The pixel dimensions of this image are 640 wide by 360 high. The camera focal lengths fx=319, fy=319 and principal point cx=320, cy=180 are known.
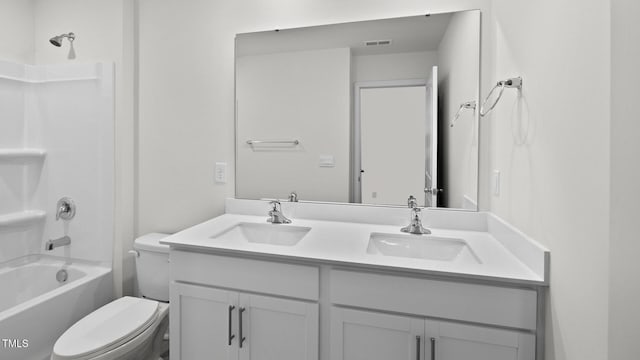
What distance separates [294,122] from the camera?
1.84 m

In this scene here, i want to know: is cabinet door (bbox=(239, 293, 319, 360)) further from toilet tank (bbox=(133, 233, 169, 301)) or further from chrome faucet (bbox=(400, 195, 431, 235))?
toilet tank (bbox=(133, 233, 169, 301))

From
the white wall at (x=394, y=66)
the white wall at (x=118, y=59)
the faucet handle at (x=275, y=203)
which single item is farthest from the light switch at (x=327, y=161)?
the white wall at (x=118, y=59)

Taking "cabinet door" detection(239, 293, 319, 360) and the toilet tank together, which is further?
the toilet tank

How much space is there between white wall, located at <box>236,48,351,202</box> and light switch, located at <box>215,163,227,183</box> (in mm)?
91

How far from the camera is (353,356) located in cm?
119

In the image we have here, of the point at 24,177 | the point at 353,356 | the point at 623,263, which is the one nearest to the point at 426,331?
the point at 353,356

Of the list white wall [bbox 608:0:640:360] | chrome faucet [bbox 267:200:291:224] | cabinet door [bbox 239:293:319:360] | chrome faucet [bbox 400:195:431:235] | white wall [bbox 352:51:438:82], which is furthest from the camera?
chrome faucet [bbox 267:200:291:224]

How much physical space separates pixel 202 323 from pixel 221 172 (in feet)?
2.95

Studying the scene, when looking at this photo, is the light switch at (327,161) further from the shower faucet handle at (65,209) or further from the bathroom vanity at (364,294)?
the shower faucet handle at (65,209)

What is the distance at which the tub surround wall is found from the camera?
6.86ft

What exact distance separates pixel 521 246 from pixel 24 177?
9.82 feet

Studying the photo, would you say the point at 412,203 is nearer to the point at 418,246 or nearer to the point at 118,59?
the point at 418,246

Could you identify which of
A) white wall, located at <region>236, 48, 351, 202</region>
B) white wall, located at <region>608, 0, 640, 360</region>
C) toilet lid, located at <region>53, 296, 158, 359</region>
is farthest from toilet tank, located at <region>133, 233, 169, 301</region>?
white wall, located at <region>608, 0, 640, 360</region>

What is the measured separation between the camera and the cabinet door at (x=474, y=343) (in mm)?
1039
